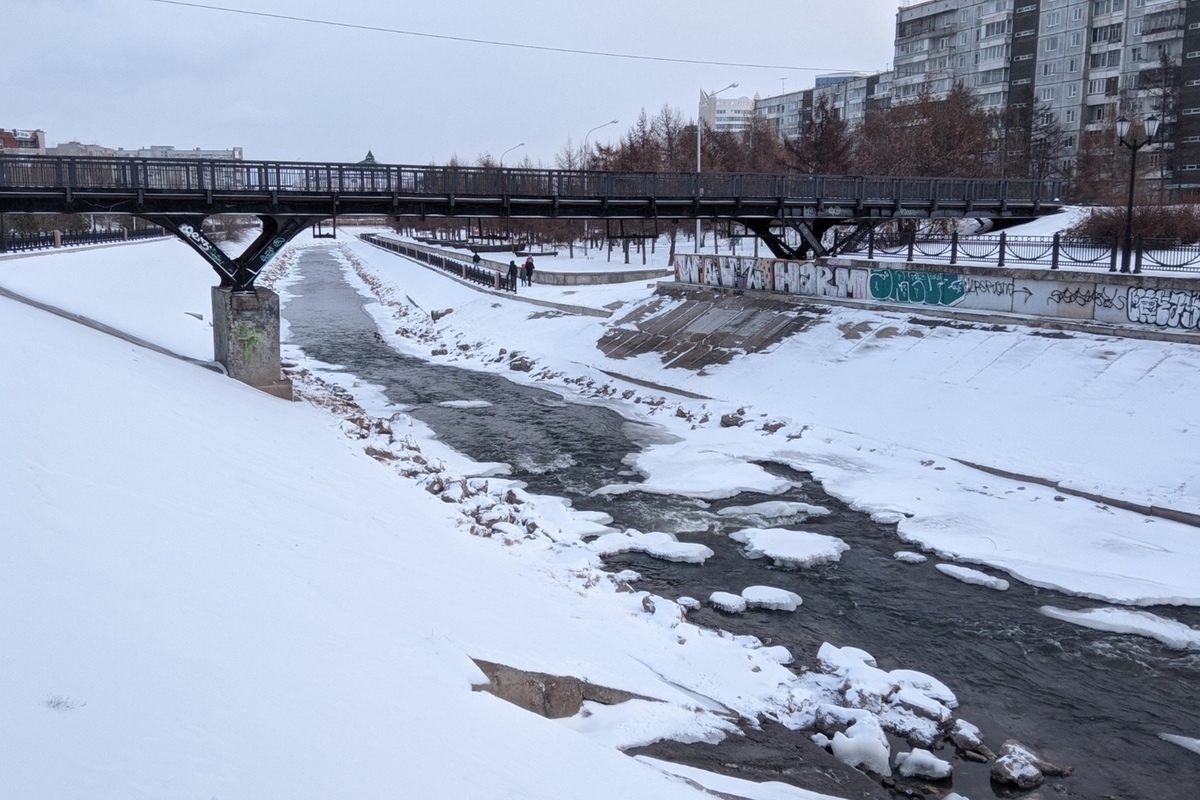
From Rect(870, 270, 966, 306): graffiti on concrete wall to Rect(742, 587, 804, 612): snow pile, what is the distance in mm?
17795

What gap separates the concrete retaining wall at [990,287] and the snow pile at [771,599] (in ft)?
48.1

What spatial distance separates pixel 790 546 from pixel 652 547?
8.15ft

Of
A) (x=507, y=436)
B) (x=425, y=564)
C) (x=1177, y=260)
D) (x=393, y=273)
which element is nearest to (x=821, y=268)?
(x=1177, y=260)

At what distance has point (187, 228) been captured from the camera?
1188 inches

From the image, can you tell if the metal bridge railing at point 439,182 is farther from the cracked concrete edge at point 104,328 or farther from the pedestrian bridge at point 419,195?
the cracked concrete edge at point 104,328

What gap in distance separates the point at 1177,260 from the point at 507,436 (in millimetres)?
18563

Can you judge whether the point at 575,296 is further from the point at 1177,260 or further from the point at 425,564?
the point at 425,564

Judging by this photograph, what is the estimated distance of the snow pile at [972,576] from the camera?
15641 mm

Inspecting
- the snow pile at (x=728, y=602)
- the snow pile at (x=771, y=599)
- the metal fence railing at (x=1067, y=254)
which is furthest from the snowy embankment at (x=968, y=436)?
the snow pile at (x=728, y=602)

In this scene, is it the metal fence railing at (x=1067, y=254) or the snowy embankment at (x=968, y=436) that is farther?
the metal fence railing at (x=1067, y=254)

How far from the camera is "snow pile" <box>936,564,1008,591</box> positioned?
15641 millimetres

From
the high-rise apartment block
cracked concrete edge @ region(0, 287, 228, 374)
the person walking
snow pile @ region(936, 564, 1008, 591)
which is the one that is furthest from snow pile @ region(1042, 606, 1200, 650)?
the high-rise apartment block

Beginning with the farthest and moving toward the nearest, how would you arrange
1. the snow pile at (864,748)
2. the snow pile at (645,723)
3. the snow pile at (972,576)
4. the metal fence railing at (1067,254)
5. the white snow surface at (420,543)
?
the metal fence railing at (1067,254)
the snow pile at (972,576)
the snow pile at (864,748)
the snow pile at (645,723)
the white snow surface at (420,543)

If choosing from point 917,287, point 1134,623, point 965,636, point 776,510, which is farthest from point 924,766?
point 917,287
